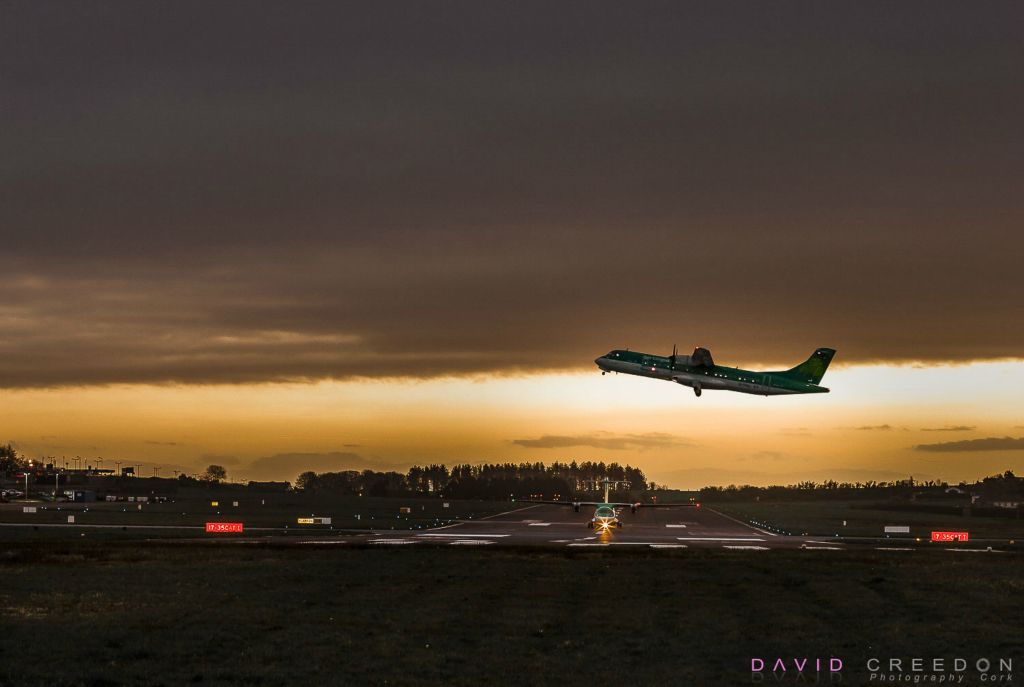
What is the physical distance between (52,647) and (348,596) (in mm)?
16724

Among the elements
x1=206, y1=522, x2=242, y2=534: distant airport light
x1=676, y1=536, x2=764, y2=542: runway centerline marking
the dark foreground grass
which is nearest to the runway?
x1=676, y1=536, x2=764, y2=542: runway centerline marking

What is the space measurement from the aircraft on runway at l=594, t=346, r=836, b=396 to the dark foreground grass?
126 ft

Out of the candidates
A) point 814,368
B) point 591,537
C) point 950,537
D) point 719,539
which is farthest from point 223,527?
point 950,537

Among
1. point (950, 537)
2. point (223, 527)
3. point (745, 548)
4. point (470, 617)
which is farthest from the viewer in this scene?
point (223, 527)

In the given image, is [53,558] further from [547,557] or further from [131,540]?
[547,557]

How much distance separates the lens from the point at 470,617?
4269 cm

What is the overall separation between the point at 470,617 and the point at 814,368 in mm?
74704

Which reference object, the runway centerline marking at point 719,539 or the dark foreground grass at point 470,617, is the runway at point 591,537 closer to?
the runway centerline marking at point 719,539

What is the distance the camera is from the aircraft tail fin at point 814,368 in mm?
107938

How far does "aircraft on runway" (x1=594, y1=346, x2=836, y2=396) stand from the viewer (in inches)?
4190

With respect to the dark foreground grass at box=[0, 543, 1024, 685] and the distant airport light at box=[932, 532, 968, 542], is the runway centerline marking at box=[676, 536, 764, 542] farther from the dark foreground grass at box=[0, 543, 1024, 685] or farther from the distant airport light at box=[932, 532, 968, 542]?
the dark foreground grass at box=[0, 543, 1024, 685]

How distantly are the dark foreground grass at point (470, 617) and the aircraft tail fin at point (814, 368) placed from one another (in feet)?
133

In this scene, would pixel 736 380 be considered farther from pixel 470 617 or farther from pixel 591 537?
pixel 470 617

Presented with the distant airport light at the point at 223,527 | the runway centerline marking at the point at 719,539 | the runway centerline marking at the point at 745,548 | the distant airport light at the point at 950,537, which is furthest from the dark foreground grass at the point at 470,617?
the distant airport light at the point at 950,537
